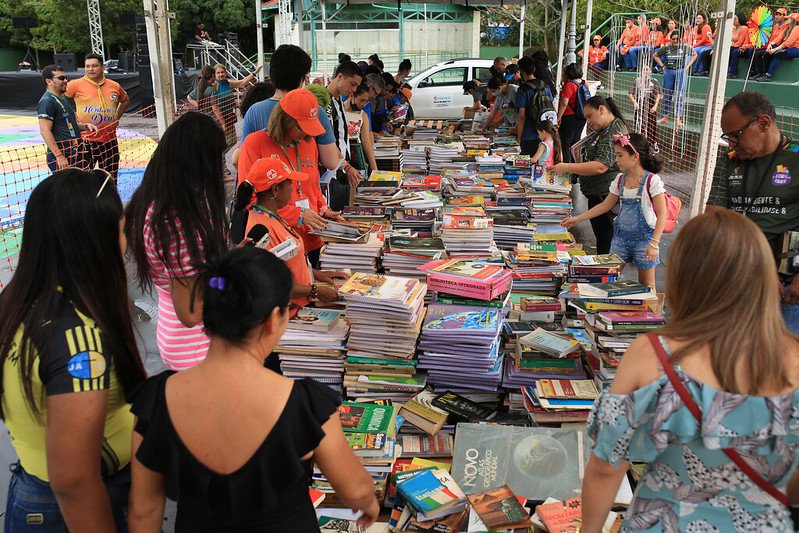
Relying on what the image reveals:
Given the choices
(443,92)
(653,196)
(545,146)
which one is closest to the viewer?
(653,196)

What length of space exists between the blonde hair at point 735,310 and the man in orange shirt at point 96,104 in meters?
6.95

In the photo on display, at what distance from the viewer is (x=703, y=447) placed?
4.34 feet

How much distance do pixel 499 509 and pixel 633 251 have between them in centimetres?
233

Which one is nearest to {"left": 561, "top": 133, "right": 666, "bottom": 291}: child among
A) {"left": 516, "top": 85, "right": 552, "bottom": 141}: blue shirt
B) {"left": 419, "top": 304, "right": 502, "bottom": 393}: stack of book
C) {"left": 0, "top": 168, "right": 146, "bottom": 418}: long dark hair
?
{"left": 419, "top": 304, "right": 502, "bottom": 393}: stack of book

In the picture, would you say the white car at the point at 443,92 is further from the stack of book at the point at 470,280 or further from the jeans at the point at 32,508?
the jeans at the point at 32,508

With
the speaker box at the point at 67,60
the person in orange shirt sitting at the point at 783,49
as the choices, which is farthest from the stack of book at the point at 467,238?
the speaker box at the point at 67,60

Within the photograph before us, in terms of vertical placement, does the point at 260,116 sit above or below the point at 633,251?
above

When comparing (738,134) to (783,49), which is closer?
(738,134)

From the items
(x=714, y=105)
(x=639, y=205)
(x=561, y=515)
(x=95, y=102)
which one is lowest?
(x=561, y=515)

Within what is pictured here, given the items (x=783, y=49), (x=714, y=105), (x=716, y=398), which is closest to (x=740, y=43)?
(x=783, y=49)

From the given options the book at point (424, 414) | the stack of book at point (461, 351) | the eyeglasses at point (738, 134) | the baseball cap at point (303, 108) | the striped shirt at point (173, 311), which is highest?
the baseball cap at point (303, 108)

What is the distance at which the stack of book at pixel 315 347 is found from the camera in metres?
2.72

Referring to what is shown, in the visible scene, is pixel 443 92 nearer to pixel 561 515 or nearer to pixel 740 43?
pixel 740 43

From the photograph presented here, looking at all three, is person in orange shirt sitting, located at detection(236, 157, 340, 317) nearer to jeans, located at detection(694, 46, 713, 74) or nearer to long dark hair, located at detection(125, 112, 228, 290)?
long dark hair, located at detection(125, 112, 228, 290)
